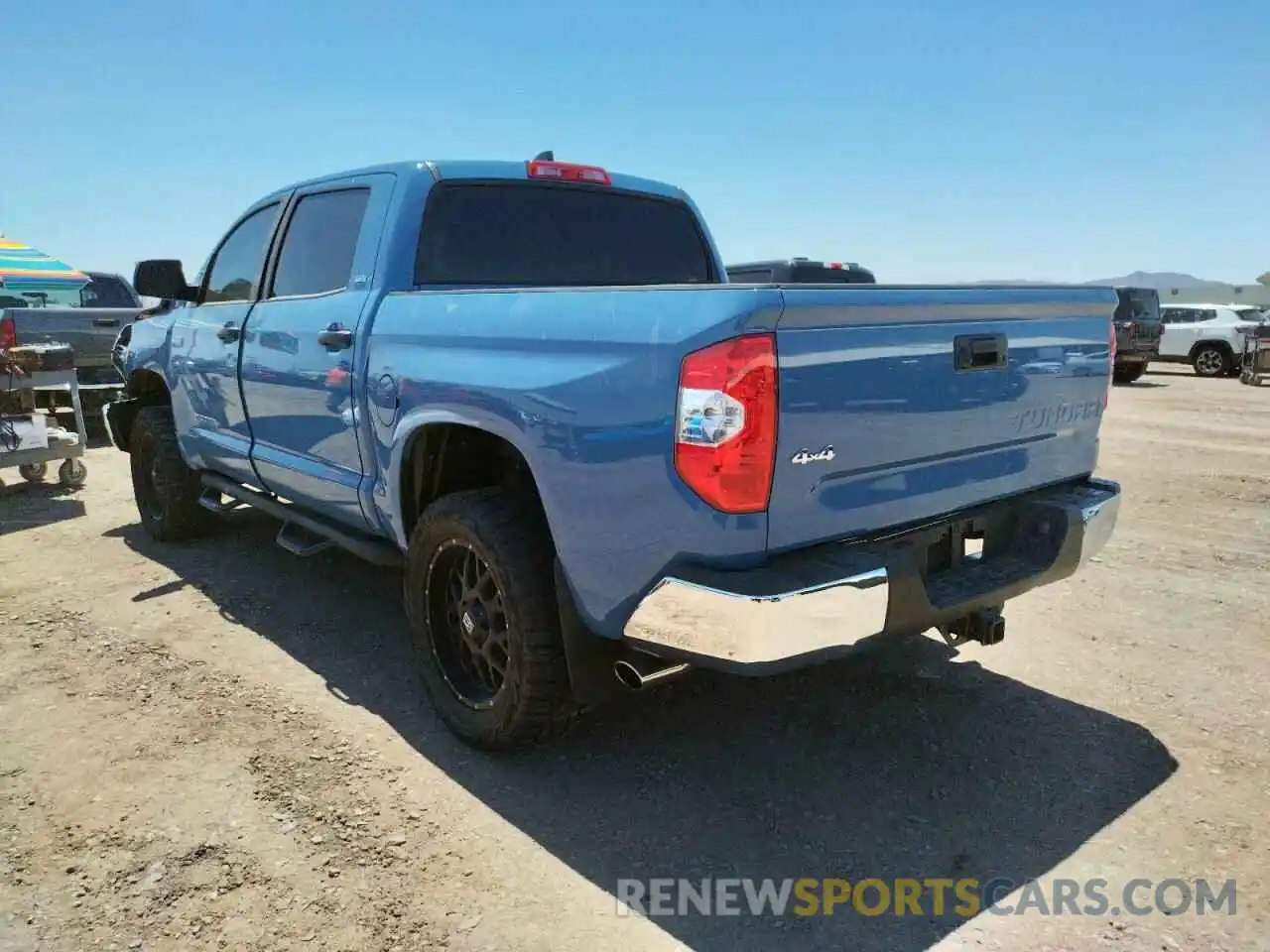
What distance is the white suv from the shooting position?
65.7 feet

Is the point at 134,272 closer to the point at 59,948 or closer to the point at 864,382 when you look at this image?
the point at 59,948

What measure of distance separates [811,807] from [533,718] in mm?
917

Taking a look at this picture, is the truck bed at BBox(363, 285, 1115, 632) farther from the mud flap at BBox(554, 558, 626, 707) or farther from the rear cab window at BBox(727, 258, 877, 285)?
the rear cab window at BBox(727, 258, 877, 285)

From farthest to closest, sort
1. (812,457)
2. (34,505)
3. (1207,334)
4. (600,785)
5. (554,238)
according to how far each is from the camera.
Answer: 1. (1207,334)
2. (34,505)
3. (554,238)
4. (600,785)
5. (812,457)

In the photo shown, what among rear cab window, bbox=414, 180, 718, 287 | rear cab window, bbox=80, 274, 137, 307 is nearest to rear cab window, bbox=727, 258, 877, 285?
rear cab window, bbox=414, 180, 718, 287

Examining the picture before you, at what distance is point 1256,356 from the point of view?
17203mm

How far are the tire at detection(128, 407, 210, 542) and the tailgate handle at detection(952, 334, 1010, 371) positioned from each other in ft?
15.8

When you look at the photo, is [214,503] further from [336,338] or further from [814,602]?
[814,602]

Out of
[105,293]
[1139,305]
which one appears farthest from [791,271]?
[1139,305]

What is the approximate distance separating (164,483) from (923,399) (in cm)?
500

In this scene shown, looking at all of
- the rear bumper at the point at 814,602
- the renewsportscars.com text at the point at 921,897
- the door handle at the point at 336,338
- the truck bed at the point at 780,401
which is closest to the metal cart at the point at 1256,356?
the truck bed at the point at 780,401

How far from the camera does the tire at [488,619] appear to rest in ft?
9.51

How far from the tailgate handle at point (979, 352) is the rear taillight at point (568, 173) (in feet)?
6.93

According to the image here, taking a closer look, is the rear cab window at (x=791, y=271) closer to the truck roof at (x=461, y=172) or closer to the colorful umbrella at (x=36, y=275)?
the truck roof at (x=461, y=172)
